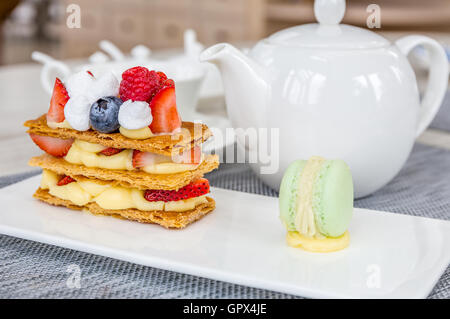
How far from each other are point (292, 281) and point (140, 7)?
3.60 metres

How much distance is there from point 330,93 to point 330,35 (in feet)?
0.34

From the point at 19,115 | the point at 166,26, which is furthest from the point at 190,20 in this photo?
the point at 19,115

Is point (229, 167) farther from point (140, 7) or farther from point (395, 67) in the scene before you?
point (140, 7)

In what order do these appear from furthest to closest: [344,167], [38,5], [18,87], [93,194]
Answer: [38,5], [18,87], [93,194], [344,167]

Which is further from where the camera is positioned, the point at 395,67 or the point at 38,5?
the point at 38,5

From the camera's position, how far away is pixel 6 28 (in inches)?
197

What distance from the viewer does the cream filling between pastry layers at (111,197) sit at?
82cm

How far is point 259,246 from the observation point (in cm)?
73

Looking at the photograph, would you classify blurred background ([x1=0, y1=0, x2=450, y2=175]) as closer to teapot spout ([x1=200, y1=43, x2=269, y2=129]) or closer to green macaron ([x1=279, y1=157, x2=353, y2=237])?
teapot spout ([x1=200, y1=43, x2=269, y2=129])

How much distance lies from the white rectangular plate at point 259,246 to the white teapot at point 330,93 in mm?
116

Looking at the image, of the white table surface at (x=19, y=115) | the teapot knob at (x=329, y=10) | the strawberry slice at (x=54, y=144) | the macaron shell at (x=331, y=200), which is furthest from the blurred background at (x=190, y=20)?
the macaron shell at (x=331, y=200)

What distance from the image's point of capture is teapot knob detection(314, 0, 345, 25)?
934 mm
